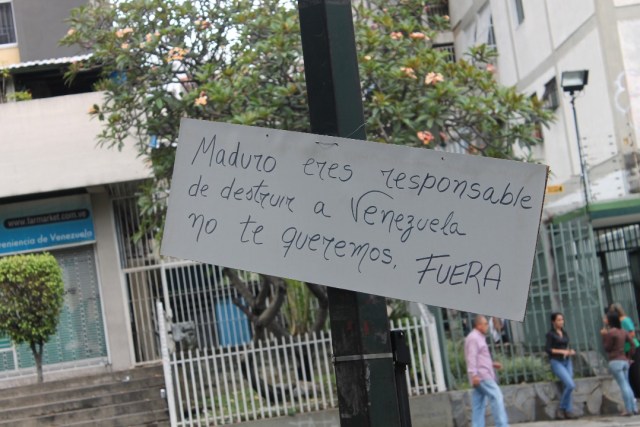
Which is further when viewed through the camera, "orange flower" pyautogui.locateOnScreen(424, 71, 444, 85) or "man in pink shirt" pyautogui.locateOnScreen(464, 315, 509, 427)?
"orange flower" pyautogui.locateOnScreen(424, 71, 444, 85)

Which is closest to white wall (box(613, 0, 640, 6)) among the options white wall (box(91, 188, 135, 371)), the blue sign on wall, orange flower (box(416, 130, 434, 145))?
orange flower (box(416, 130, 434, 145))

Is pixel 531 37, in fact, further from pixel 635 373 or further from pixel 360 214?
pixel 360 214

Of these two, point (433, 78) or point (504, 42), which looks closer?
point (433, 78)

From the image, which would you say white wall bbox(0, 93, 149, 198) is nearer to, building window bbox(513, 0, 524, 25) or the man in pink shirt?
the man in pink shirt

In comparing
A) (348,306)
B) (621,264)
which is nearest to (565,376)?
(621,264)

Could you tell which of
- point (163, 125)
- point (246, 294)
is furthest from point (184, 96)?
point (246, 294)

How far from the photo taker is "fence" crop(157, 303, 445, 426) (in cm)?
1377

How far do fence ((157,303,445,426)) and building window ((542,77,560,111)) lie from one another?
1023 centimetres

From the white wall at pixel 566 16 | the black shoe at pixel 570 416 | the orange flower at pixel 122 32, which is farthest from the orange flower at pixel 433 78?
the white wall at pixel 566 16

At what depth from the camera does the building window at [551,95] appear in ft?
74.5

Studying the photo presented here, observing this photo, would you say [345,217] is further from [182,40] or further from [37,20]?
[37,20]

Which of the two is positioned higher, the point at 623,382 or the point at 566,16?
the point at 566,16

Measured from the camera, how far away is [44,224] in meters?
18.3

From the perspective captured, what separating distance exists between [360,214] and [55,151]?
597 inches
